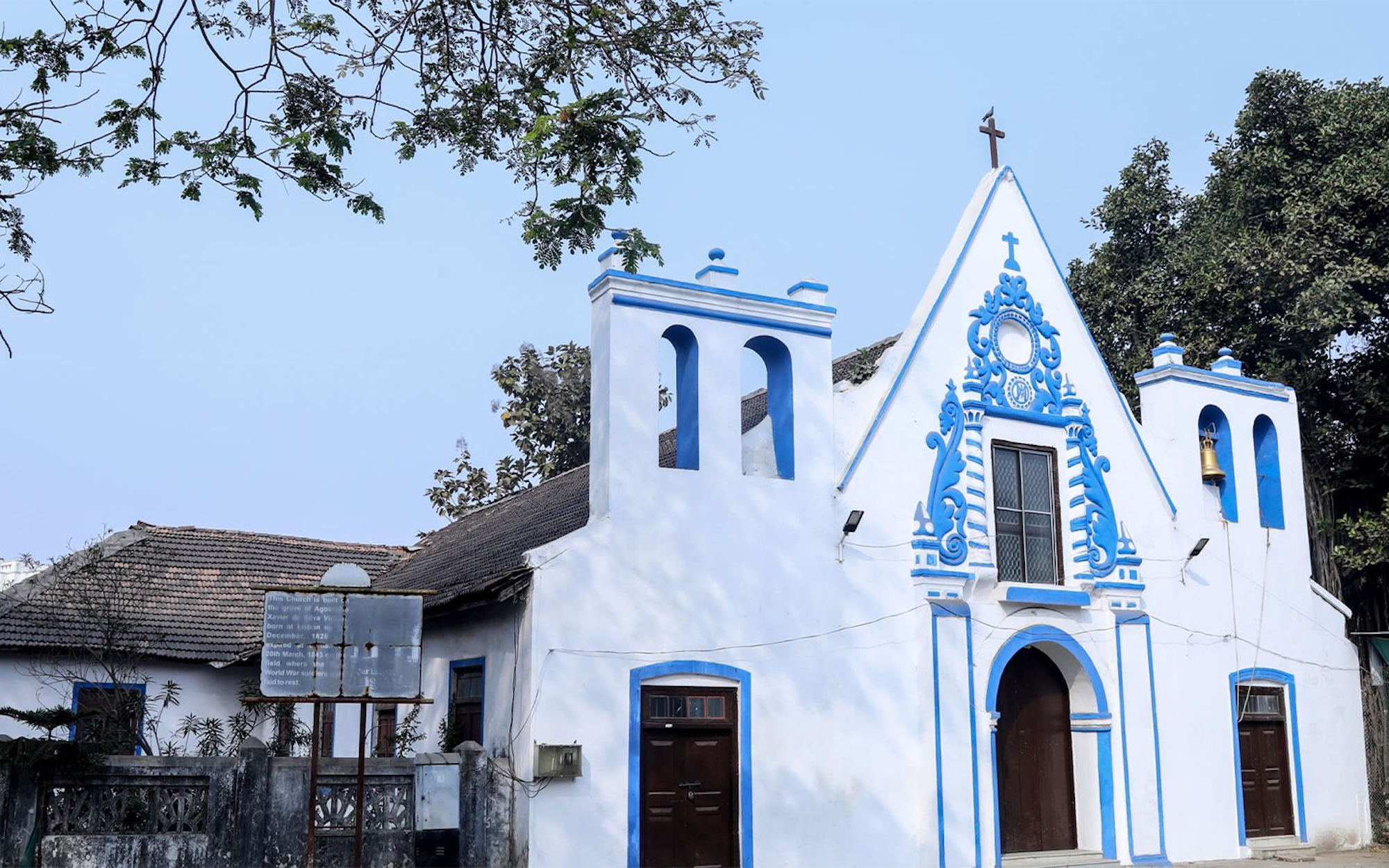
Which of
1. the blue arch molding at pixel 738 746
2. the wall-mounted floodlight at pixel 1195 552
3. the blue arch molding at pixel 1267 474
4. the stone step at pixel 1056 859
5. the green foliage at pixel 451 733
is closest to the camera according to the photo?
the blue arch molding at pixel 738 746

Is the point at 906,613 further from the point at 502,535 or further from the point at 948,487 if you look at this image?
the point at 502,535

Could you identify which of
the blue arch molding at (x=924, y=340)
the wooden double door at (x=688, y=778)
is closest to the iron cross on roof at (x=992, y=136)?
the blue arch molding at (x=924, y=340)

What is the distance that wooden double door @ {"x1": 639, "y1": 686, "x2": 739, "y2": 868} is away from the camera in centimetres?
1198

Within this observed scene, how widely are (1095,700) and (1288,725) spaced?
10.5ft

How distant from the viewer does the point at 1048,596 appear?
46.4 ft

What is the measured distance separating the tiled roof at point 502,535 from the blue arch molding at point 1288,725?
18.3 ft

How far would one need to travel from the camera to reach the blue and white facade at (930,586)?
478 inches

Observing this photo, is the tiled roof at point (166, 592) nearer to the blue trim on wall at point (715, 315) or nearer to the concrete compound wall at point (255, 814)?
the concrete compound wall at point (255, 814)

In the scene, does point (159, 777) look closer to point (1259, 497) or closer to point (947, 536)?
point (947, 536)

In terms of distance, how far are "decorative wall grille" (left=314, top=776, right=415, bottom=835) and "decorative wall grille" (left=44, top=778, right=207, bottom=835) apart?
93 cm

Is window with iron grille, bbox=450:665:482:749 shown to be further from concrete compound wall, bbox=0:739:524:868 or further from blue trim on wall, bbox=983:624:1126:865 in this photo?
blue trim on wall, bbox=983:624:1126:865

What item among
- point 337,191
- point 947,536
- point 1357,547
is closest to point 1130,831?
point 947,536

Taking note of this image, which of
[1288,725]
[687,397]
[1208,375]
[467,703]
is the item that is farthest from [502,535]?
[1288,725]

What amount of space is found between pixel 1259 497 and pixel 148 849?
13.1 metres
